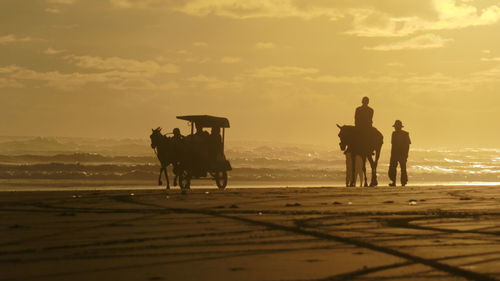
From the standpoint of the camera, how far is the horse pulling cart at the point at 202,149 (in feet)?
87.9

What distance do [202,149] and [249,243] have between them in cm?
1800

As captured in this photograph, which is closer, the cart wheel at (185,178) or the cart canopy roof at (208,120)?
the cart canopy roof at (208,120)

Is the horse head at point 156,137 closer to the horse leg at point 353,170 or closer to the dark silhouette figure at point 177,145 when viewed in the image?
the dark silhouette figure at point 177,145

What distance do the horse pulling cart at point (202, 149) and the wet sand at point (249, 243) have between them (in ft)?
39.2

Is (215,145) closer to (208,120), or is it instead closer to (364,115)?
(208,120)

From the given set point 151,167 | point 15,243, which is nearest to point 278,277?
point 15,243

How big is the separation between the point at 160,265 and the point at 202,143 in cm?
1956

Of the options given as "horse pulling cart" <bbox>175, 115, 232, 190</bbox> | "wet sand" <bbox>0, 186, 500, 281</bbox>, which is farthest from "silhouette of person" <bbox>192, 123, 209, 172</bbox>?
"wet sand" <bbox>0, 186, 500, 281</bbox>

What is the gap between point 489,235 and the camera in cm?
972

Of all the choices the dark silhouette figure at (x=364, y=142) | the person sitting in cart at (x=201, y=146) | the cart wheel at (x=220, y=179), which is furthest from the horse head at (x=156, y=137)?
the dark silhouette figure at (x=364, y=142)

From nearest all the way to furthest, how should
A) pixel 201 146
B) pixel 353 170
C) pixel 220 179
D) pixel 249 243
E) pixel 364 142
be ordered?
pixel 249 243 < pixel 201 146 < pixel 220 179 < pixel 364 142 < pixel 353 170

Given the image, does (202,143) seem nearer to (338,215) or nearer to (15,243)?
(338,215)

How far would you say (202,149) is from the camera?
2680 cm

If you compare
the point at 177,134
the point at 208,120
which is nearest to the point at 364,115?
the point at 208,120
